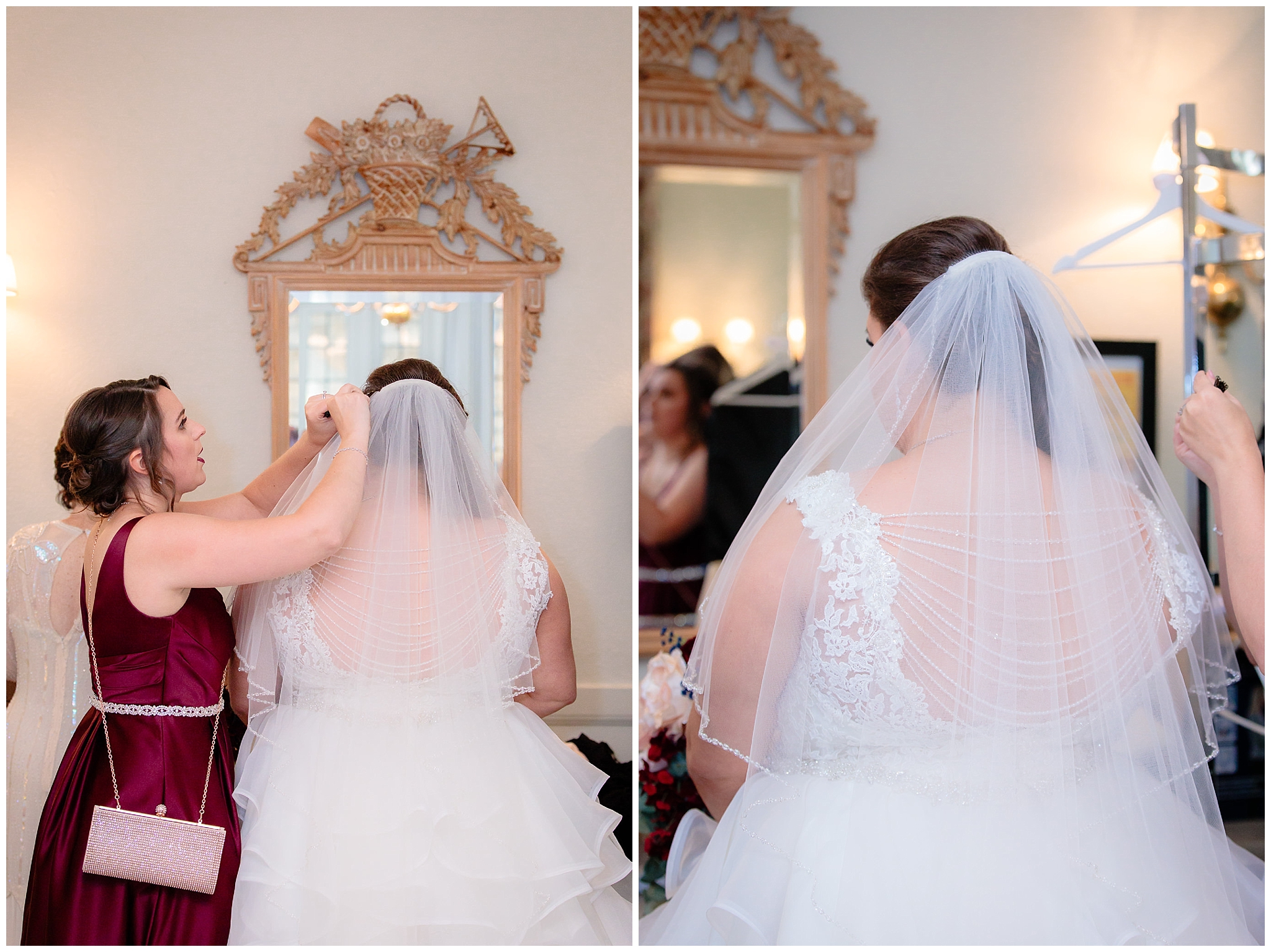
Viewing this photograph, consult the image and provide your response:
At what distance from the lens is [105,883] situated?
137 cm

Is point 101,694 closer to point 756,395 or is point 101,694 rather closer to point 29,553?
point 29,553

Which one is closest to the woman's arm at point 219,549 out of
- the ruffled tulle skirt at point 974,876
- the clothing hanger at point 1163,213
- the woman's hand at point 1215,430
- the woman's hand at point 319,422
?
the woman's hand at point 319,422

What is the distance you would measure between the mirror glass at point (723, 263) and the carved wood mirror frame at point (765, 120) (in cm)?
3

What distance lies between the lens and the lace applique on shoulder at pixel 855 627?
3.69ft

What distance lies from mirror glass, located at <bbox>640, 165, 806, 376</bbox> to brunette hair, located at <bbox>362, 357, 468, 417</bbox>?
26.9 inches

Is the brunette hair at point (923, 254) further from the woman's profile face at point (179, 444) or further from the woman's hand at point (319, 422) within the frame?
the woman's profile face at point (179, 444)

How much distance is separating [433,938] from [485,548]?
65cm

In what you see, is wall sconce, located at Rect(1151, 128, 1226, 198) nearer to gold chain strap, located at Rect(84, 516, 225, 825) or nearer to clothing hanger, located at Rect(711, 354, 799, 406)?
clothing hanger, located at Rect(711, 354, 799, 406)

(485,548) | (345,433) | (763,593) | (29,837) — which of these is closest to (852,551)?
(763,593)

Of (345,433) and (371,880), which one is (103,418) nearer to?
(345,433)

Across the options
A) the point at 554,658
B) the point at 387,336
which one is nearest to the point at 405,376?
the point at 387,336

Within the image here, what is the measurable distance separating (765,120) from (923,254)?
1.22 m

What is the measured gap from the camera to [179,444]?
1519 millimetres

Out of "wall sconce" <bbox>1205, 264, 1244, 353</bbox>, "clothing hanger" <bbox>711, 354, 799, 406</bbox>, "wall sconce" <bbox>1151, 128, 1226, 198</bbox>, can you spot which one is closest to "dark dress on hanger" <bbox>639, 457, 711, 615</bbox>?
"clothing hanger" <bbox>711, 354, 799, 406</bbox>
